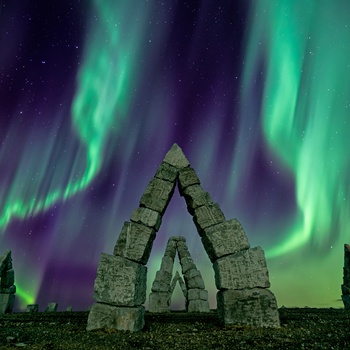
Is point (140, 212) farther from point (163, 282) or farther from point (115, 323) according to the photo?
point (163, 282)

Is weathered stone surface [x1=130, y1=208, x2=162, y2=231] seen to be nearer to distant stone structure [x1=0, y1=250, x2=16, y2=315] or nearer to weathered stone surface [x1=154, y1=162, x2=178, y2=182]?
weathered stone surface [x1=154, y1=162, x2=178, y2=182]

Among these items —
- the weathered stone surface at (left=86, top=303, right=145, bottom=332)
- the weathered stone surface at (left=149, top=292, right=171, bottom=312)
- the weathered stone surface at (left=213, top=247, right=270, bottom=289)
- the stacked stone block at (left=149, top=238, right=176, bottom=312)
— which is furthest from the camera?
the stacked stone block at (left=149, top=238, right=176, bottom=312)

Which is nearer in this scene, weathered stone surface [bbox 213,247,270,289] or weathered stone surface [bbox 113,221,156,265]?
weathered stone surface [bbox 213,247,270,289]

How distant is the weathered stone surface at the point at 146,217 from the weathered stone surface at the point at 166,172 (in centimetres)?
96

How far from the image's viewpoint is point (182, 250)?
60.5 feet

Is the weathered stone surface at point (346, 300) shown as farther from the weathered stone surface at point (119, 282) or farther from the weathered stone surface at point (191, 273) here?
the weathered stone surface at point (119, 282)

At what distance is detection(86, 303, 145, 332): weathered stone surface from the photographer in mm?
5755

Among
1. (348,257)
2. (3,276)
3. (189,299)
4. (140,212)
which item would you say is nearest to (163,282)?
(189,299)

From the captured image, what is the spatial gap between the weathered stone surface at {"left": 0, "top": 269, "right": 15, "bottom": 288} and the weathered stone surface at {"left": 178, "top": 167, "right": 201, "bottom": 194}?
11.6 m

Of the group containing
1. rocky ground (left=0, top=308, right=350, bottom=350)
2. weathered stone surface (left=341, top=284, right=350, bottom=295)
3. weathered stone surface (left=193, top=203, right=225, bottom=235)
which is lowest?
rocky ground (left=0, top=308, right=350, bottom=350)

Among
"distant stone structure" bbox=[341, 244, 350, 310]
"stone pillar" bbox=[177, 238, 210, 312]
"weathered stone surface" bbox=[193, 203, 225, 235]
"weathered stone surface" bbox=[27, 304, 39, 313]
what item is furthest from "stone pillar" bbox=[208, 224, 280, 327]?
"weathered stone surface" bbox=[27, 304, 39, 313]

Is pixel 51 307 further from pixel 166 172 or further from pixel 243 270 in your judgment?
pixel 243 270

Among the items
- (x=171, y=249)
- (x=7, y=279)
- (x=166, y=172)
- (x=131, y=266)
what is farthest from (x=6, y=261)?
(x=166, y=172)

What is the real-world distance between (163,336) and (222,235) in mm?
2511
